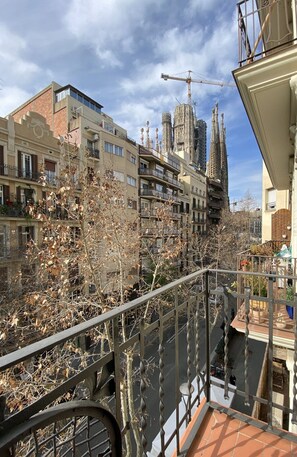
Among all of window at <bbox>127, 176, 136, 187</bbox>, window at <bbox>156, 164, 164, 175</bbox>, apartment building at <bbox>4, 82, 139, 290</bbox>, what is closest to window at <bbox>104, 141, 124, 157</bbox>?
apartment building at <bbox>4, 82, 139, 290</bbox>

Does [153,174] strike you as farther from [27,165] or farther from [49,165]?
[27,165]

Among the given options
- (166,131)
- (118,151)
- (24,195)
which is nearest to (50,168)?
(24,195)

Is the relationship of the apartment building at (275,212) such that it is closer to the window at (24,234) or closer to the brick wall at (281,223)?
the brick wall at (281,223)

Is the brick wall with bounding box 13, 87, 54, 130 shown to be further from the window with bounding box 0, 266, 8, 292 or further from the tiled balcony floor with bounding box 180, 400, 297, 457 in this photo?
the tiled balcony floor with bounding box 180, 400, 297, 457

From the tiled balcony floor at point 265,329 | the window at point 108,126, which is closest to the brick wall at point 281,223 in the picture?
the tiled balcony floor at point 265,329

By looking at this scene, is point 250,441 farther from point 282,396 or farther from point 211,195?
point 211,195

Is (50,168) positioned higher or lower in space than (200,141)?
lower

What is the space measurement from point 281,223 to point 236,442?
39.5ft

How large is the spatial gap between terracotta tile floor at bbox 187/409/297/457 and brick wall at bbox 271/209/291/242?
11.3 m

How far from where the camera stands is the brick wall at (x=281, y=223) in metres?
11.9

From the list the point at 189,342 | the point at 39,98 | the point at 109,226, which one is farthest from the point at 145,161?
the point at 189,342

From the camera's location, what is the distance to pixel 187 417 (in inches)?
85.3

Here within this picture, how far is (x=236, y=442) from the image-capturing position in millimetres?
1986

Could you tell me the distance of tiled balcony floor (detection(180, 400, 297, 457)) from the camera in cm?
189
